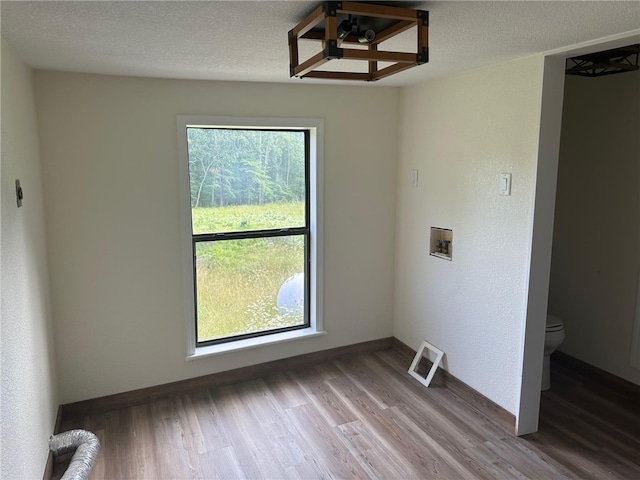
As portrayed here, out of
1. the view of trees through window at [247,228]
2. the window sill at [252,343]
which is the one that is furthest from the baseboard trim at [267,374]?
the view of trees through window at [247,228]

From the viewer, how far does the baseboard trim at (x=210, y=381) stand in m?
2.92

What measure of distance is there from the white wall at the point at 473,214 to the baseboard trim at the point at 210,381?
0.45 m

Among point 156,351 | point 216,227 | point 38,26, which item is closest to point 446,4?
point 38,26

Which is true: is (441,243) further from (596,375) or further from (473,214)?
(596,375)

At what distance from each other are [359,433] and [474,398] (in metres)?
0.82

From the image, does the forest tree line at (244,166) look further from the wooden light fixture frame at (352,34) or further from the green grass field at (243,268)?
the wooden light fixture frame at (352,34)

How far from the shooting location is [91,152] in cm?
273

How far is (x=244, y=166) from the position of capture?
3.18 meters

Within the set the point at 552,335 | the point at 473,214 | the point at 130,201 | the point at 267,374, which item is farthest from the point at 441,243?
the point at 130,201

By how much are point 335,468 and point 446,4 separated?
7.10 ft

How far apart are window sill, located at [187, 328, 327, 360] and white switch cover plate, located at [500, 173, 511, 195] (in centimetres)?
168

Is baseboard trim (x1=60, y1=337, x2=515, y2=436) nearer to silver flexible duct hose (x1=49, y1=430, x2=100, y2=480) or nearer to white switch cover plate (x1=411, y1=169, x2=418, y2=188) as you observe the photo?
silver flexible duct hose (x1=49, y1=430, x2=100, y2=480)

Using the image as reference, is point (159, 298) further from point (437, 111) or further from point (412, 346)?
point (437, 111)

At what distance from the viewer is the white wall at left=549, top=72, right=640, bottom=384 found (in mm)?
3094
